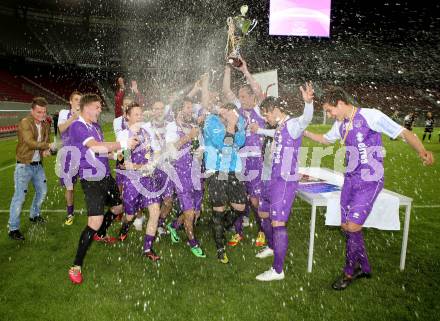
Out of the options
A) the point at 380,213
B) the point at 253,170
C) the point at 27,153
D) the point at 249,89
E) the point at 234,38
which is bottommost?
the point at 380,213

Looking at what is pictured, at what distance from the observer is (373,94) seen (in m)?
42.1

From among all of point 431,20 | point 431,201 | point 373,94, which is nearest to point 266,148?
point 431,201

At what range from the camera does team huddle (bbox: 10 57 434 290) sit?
13.4 ft

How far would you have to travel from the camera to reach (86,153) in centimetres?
423

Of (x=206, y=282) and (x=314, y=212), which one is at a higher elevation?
(x=314, y=212)

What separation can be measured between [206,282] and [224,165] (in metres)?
1.44

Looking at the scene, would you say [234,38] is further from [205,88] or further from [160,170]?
[160,170]

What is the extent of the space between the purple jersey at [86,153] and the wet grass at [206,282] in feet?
4.16

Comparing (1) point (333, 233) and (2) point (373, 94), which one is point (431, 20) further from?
(1) point (333, 233)

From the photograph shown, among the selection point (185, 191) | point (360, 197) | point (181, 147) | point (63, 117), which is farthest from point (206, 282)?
point (63, 117)

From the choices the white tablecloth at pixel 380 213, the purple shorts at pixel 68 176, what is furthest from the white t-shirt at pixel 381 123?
the purple shorts at pixel 68 176

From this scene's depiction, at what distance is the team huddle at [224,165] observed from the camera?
4.08m

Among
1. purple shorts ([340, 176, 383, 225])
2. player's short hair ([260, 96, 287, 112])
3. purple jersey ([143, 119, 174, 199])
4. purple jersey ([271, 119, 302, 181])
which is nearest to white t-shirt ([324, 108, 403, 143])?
purple shorts ([340, 176, 383, 225])

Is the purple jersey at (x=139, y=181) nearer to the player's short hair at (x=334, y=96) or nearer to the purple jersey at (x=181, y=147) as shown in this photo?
the purple jersey at (x=181, y=147)
